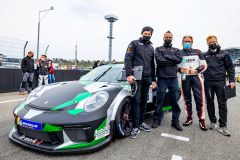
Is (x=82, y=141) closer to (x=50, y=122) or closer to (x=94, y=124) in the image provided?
(x=94, y=124)

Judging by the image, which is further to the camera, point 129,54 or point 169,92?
point 169,92

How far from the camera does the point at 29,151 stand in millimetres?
2025

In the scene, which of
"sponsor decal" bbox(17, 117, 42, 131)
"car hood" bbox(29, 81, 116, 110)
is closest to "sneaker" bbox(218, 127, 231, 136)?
"car hood" bbox(29, 81, 116, 110)

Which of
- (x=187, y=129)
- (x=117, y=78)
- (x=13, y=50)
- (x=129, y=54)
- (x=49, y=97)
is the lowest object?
(x=187, y=129)

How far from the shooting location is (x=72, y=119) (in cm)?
193

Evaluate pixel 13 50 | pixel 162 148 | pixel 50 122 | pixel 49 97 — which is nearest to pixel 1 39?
pixel 13 50

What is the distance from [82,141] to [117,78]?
1.34m

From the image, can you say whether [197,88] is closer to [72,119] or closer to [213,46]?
[213,46]

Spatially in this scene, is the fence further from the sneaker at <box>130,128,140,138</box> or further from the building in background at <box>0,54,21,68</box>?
the sneaker at <box>130,128,140,138</box>

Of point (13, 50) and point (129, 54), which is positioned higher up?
point (13, 50)

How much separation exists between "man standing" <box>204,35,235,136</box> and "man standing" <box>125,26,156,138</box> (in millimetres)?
1193

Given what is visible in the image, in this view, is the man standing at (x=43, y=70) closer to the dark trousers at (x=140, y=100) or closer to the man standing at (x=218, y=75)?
the dark trousers at (x=140, y=100)

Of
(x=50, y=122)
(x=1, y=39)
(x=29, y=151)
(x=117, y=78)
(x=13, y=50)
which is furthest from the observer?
(x=13, y=50)

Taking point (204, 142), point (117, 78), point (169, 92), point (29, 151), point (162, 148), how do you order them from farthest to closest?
point (169, 92) → point (117, 78) → point (204, 142) → point (162, 148) → point (29, 151)
